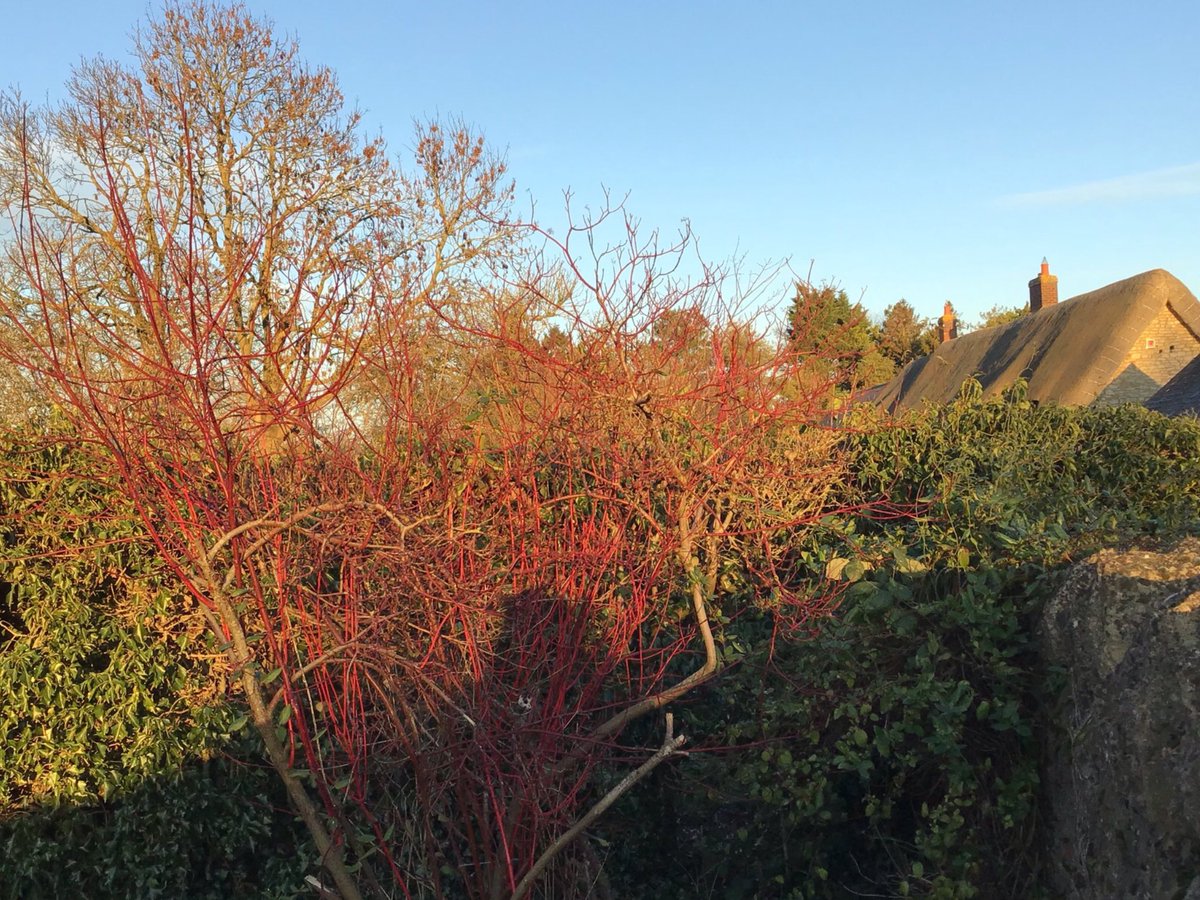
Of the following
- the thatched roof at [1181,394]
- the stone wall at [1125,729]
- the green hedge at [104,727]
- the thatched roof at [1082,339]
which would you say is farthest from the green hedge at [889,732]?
the thatched roof at [1082,339]

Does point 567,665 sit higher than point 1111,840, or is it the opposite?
point 567,665

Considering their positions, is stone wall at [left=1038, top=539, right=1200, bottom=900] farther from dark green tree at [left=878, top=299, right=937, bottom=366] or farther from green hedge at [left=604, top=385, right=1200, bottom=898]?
dark green tree at [left=878, top=299, right=937, bottom=366]

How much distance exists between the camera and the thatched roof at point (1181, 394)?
1377 cm

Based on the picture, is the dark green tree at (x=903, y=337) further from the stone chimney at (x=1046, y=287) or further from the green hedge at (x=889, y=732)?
the green hedge at (x=889, y=732)

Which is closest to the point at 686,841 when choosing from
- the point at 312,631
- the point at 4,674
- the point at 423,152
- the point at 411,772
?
the point at 411,772

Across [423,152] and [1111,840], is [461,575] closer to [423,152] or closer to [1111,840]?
[1111,840]

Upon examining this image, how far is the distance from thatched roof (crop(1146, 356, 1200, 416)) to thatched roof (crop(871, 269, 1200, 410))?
7.05 ft

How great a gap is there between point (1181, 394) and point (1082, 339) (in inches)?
227

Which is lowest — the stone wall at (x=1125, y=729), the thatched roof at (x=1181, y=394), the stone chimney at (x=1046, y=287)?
the stone wall at (x=1125, y=729)

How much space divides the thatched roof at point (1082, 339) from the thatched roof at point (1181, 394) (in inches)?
84.6

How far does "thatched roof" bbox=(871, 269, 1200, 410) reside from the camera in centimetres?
1889

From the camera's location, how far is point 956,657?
4020 mm

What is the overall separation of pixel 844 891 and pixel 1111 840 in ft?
4.20

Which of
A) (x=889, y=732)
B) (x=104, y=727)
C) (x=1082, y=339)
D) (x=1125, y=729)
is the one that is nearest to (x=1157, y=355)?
(x=1082, y=339)
